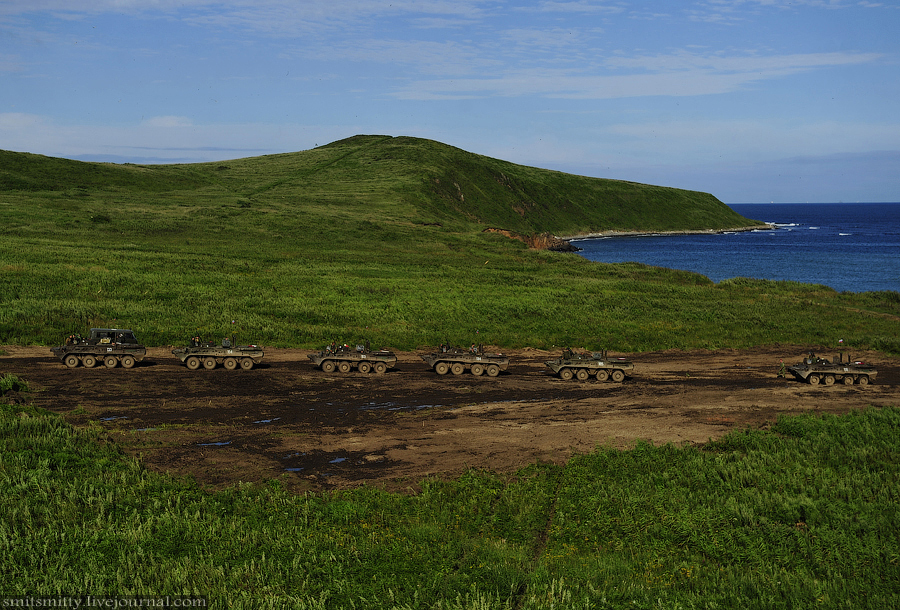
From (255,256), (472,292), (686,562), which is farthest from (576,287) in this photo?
(686,562)

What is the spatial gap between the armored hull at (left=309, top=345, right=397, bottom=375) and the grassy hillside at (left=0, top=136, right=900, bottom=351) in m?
6.83

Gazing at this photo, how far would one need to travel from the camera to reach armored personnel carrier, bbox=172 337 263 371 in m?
33.2

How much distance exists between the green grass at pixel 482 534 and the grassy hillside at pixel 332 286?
2243 cm

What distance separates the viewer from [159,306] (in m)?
45.9

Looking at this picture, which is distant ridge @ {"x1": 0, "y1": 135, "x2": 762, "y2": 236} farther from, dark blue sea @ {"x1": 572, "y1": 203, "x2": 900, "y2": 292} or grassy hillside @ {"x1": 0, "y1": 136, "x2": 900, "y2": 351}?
dark blue sea @ {"x1": 572, "y1": 203, "x2": 900, "y2": 292}

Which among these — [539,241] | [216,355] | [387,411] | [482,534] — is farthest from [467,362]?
[539,241]

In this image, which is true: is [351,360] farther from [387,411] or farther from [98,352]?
[98,352]

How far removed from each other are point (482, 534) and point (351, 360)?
18.7 m

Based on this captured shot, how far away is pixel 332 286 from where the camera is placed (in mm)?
56656

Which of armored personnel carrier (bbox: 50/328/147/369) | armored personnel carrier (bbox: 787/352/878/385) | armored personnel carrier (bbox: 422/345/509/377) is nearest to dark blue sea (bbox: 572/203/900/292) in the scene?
armored personnel carrier (bbox: 787/352/878/385)

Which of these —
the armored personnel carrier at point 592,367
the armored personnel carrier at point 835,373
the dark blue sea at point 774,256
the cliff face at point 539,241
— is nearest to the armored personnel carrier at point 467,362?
the armored personnel carrier at point 592,367

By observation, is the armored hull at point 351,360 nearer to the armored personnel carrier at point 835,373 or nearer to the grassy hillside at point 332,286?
the grassy hillside at point 332,286

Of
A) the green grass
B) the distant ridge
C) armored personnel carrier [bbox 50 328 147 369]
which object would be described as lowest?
the green grass

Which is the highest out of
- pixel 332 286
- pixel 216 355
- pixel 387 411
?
pixel 332 286
